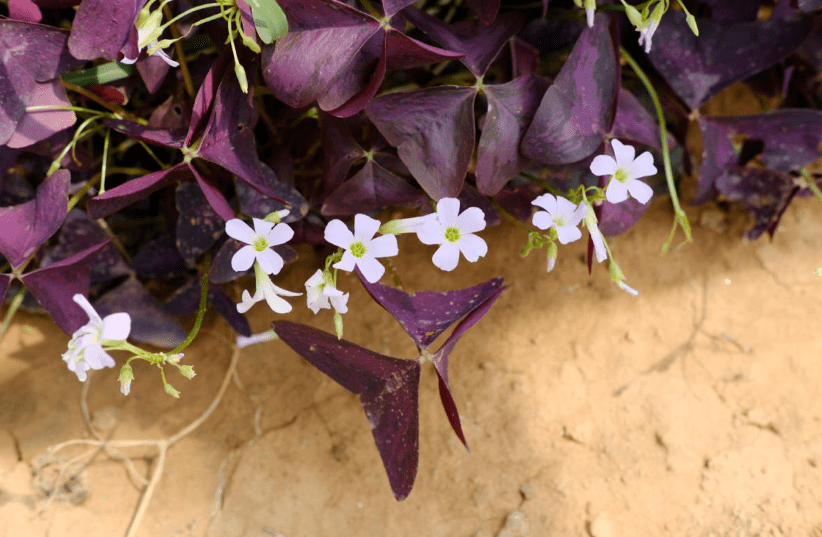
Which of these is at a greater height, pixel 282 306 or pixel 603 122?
pixel 603 122

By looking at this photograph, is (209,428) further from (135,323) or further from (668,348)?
(668,348)

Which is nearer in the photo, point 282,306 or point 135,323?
point 282,306

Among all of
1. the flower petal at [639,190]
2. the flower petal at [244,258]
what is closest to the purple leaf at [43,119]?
the flower petal at [244,258]

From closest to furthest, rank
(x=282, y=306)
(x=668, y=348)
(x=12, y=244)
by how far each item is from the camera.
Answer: (x=282, y=306) → (x=12, y=244) → (x=668, y=348)

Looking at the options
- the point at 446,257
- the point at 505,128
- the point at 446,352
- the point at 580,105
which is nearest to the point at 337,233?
the point at 446,257

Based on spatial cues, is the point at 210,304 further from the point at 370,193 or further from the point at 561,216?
the point at 561,216

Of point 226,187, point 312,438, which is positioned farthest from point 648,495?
point 226,187
